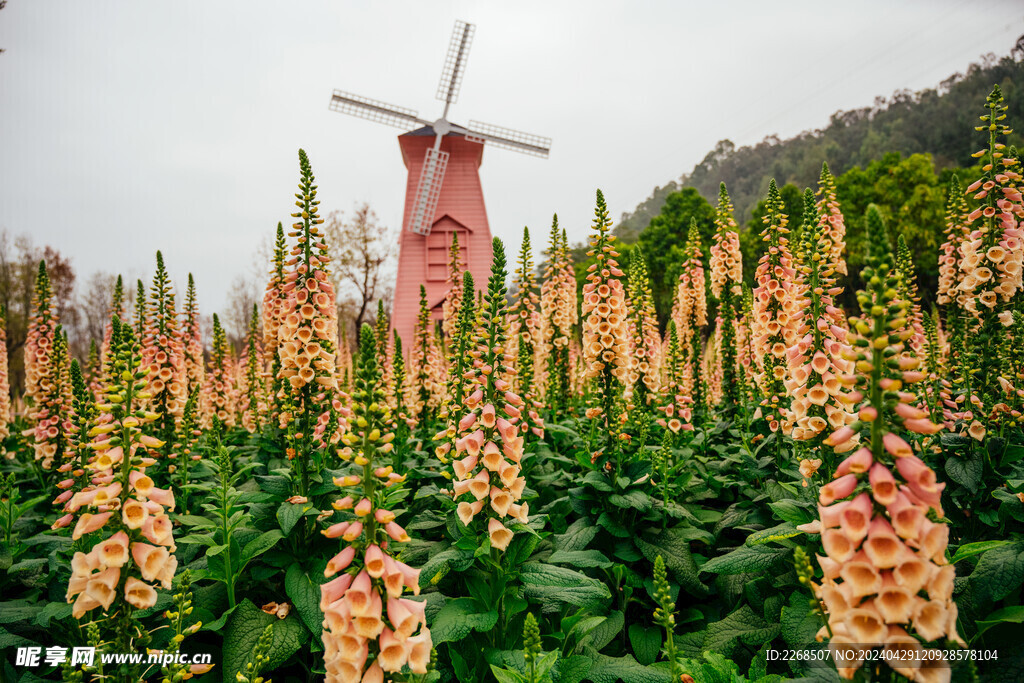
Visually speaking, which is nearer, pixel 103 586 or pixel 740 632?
pixel 103 586

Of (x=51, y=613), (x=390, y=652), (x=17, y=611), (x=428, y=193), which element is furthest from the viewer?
(x=428, y=193)

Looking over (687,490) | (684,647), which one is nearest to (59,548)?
(684,647)

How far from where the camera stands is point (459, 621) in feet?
8.58

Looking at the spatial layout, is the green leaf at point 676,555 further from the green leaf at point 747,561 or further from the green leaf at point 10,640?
the green leaf at point 10,640

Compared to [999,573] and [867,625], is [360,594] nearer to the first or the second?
[867,625]

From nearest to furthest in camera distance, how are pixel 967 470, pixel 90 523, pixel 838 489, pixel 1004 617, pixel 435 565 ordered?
1. pixel 838 489
2. pixel 90 523
3. pixel 1004 617
4. pixel 435 565
5. pixel 967 470

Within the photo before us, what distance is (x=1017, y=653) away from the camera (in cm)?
229

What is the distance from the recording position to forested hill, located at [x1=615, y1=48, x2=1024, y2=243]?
34875mm

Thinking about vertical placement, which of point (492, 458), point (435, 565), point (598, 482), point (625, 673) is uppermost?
point (492, 458)

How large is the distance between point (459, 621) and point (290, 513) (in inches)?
56.5

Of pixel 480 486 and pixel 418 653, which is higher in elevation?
pixel 480 486

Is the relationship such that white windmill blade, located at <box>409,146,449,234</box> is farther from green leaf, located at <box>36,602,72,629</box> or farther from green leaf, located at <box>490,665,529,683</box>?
green leaf, located at <box>490,665,529,683</box>

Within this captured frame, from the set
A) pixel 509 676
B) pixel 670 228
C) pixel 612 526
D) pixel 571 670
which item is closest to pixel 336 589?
pixel 509 676

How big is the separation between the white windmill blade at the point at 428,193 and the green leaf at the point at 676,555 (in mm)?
24362
